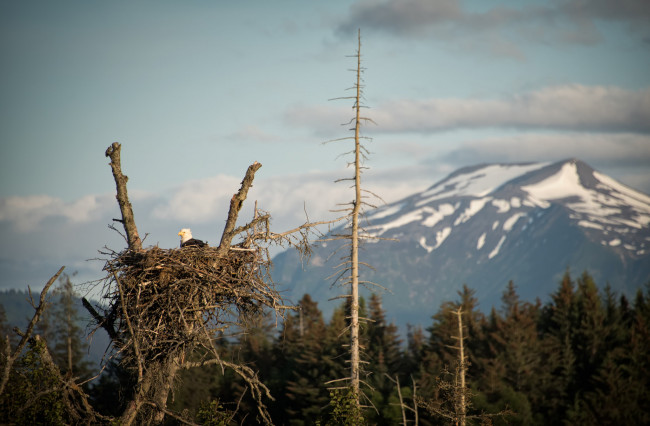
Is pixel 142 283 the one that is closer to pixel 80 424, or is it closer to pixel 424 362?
pixel 80 424

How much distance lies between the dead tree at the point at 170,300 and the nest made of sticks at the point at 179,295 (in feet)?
0.05

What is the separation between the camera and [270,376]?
72.1 metres

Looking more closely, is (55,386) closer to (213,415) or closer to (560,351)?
(213,415)

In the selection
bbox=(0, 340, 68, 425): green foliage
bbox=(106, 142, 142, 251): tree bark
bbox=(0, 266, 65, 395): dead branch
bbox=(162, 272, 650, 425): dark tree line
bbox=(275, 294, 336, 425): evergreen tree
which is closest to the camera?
bbox=(0, 266, 65, 395): dead branch

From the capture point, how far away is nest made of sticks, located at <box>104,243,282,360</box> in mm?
13438

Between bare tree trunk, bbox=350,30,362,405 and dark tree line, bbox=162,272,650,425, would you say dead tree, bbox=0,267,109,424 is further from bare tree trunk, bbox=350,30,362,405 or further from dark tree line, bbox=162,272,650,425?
dark tree line, bbox=162,272,650,425

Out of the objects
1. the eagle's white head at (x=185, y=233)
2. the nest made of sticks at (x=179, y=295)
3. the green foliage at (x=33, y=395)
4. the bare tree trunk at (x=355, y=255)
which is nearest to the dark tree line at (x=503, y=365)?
the bare tree trunk at (x=355, y=255)

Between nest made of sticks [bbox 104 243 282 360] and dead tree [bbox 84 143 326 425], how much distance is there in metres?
0.01

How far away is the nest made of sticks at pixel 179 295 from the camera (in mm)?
13438

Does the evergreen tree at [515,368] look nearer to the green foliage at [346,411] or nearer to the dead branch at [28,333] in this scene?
the green foliage at [346,411]

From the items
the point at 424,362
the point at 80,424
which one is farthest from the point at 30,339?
the point at 424,362

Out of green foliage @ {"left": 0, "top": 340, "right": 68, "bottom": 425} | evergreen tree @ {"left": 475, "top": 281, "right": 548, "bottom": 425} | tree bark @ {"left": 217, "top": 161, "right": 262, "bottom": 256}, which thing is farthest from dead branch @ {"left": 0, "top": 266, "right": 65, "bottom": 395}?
evergreen tree @ {"left": 475, "top": 281, "right": 548, "bottom": 425}

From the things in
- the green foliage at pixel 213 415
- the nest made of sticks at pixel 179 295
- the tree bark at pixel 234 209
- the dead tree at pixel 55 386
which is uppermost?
the tree bark at pixel 234 209

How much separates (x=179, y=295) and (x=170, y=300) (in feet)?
0.74
